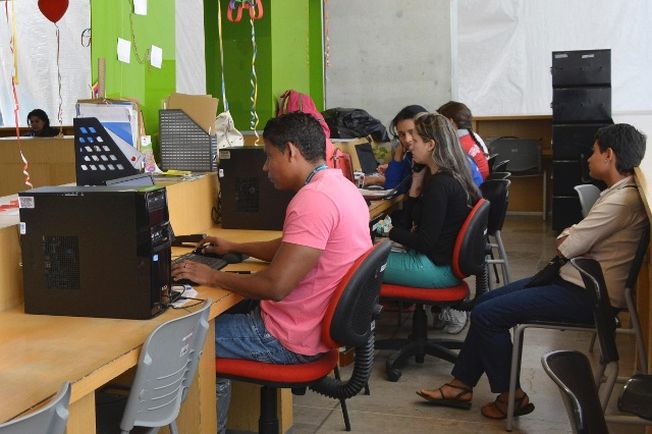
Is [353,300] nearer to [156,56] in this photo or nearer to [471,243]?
[471,243]

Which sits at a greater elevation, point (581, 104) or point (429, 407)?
point (581, 104)

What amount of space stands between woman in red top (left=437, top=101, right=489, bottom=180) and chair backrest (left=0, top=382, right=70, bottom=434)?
4.24 m

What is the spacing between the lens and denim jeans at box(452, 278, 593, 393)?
131 inches

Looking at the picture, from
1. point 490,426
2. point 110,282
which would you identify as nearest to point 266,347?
point 110,282

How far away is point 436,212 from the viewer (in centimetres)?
390

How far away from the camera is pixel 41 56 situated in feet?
29.3

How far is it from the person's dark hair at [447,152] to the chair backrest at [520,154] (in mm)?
5413

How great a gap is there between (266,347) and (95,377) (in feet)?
2.97

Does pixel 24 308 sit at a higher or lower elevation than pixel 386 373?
higher

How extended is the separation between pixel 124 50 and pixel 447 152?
5.28ft

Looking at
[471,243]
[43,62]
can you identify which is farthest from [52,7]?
[43,62]

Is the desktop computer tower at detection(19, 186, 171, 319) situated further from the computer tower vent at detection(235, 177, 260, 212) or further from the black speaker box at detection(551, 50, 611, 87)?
the black speaker box at detection(551, 50, 611, 87)

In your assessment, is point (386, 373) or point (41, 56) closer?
point (386, 373)

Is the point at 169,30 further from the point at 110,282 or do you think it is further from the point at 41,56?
the point at 41,56
